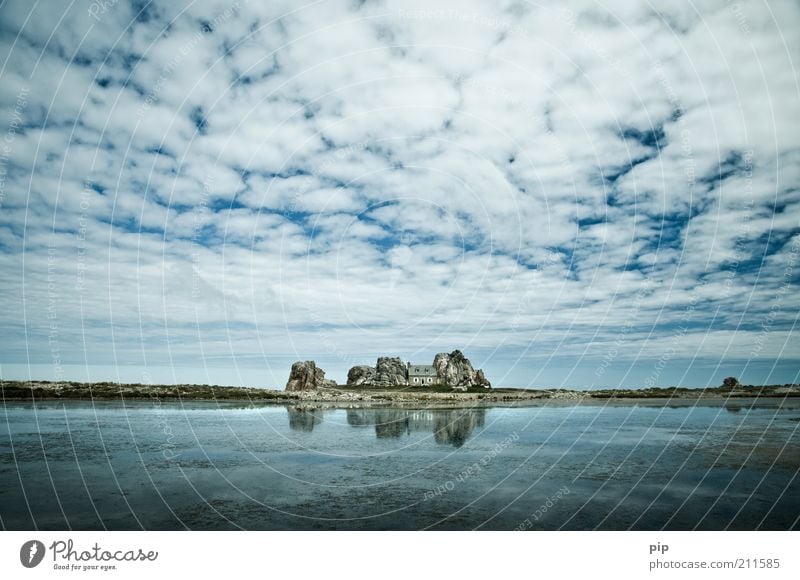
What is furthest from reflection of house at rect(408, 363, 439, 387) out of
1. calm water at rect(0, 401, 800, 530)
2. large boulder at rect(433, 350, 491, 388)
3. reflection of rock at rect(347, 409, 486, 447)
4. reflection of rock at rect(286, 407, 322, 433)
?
calm water at rect(0, 401, 800, 530)

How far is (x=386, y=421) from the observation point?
49438 millimetres

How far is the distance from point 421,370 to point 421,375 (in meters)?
1.90

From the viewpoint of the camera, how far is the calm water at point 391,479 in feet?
51.9

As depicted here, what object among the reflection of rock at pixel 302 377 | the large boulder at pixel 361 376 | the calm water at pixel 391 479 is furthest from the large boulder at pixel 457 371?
the calm water at pixel 391 479

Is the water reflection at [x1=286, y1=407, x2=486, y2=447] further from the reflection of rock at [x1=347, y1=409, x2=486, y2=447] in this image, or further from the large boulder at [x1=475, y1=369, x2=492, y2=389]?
the large boulder at [x1=475, y1=369, x2=492, y2=389]

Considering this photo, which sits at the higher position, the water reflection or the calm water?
the calm water

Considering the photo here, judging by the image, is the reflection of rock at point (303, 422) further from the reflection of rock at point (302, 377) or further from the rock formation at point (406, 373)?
the rock formation at point (406, 373)

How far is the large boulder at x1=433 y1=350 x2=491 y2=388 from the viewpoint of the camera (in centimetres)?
14095

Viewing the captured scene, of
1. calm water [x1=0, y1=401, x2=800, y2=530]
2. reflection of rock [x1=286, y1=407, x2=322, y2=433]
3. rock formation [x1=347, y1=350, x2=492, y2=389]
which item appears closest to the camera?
calm water [x1=0, y1=401, x2=800, y2=530]

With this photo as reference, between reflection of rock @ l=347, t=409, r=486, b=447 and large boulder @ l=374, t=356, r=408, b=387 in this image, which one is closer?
reflection of rock @ l=347, t=409, r=486, b=447

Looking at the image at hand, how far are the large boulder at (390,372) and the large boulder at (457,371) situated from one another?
12698mm

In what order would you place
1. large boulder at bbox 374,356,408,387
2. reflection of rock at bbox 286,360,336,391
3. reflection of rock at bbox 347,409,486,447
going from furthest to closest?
large boulder at bbox 374,356,408,387 → reflection of rock at bbox 286,360,336,391 → reflection of rock at bbox 347,409,486,447
